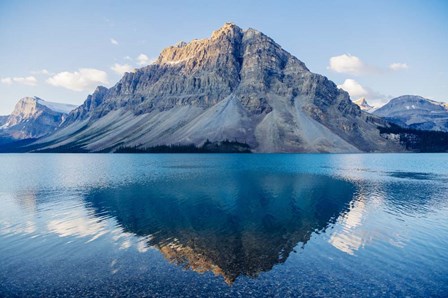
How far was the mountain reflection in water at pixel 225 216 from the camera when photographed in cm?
3259

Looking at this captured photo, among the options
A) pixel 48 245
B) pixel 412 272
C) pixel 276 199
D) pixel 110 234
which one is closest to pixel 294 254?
pixel 412 272

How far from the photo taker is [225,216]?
5056 cm

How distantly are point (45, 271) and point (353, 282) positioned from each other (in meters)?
27.3

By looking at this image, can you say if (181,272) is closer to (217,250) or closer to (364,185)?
(217,250)

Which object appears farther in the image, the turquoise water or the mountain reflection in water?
the mountain reflection in water

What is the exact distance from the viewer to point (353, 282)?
2673 centimetres

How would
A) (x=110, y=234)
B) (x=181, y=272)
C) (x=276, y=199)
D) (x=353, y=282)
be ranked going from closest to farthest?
1. (x=353, y=282)
2. (x=181, y=272)
3. (x=110, y=234)
4. (x=276, y=199)

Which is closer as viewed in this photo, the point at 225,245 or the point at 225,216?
the point at 225,245

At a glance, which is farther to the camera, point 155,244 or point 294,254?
point 155,244

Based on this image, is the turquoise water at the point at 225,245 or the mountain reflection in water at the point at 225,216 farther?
the mountain reflection in water at the point at 225,216

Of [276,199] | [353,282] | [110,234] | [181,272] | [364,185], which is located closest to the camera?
[353,282]

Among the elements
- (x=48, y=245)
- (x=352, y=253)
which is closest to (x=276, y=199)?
(x=352, y=253)

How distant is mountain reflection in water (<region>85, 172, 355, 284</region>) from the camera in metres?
32.6

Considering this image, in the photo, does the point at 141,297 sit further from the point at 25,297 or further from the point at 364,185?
the point at 364,185
